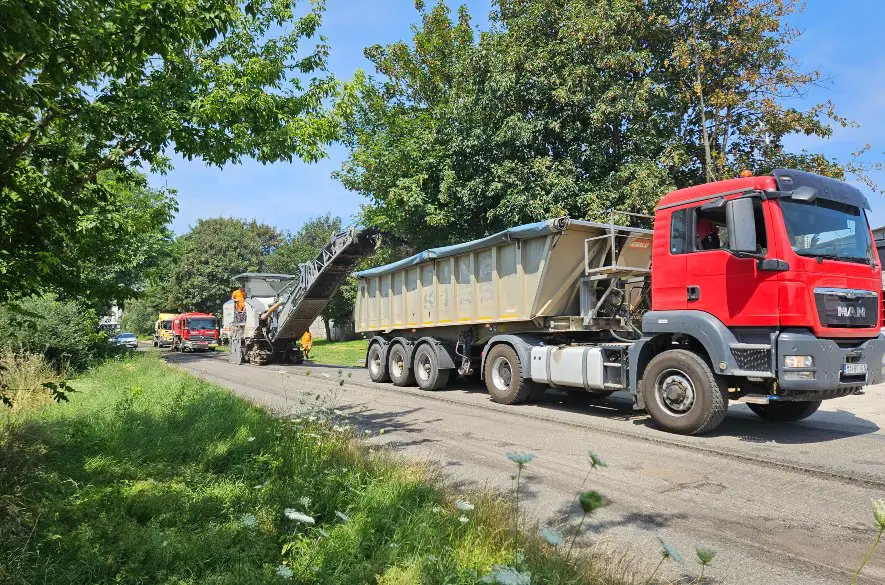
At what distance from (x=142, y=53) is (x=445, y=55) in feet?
67.4

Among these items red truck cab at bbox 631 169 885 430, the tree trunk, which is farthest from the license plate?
the tree trunk

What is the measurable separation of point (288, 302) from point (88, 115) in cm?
1608

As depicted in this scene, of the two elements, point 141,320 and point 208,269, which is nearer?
point 208,269

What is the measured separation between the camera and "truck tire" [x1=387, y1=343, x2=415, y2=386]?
13688mm

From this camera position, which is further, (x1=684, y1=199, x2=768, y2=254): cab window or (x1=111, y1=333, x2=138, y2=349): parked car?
(x1=111, y1=333, x2=138, y2=349): parked car

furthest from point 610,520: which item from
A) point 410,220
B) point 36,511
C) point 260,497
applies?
point 410,220

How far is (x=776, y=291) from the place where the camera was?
6648mm

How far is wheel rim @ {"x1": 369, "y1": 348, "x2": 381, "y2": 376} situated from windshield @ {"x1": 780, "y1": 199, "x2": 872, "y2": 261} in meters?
10.3

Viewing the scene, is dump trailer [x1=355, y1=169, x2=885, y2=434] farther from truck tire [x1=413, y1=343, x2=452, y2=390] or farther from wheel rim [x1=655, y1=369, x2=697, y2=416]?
truck tire [x1=413, y1=343, x2=452, y2=390]

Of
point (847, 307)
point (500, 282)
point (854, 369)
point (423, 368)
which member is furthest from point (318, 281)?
point (854, 369)

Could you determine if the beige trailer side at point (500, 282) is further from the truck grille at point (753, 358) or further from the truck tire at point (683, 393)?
the truck grille at point (753, 358)

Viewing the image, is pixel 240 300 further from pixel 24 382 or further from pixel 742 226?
pixel 742 226

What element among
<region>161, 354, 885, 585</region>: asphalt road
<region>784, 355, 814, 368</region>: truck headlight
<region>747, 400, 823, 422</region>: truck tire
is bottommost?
<region>161, 354, 885, 585</region>: asphalt road

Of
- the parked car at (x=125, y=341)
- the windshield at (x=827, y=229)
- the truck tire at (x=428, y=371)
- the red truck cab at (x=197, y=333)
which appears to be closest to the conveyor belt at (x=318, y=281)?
the truck tire at (x=428, y=371)
